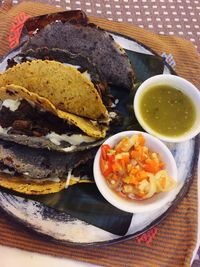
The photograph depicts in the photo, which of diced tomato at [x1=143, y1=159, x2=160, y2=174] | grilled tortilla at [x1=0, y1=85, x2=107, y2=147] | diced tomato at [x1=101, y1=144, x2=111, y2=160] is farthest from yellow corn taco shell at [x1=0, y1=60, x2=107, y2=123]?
diced tomato at [x1=143, y1=159, x2=160, y2=174]

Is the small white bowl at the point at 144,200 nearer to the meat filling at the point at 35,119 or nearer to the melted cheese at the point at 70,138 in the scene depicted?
the melted cheese at the point at 70,138

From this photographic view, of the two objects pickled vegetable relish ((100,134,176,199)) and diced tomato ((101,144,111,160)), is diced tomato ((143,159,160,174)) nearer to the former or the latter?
pickled vegetable relish ((100,134,176,199))

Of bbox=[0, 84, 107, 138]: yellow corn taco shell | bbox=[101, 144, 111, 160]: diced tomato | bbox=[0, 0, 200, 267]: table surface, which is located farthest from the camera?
bbox=[0, 0, 200, 267]: table surface

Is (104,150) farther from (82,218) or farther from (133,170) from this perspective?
(82,218)

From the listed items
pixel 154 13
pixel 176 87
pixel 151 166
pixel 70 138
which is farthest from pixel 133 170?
pixel 154 13

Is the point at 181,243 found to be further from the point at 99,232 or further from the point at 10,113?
the point at 10,113

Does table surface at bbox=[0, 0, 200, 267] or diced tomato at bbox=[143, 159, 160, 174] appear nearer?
diced tomato at bbox=[143, 159, 160, 174]

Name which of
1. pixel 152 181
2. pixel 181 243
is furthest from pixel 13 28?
pixel 181 243
